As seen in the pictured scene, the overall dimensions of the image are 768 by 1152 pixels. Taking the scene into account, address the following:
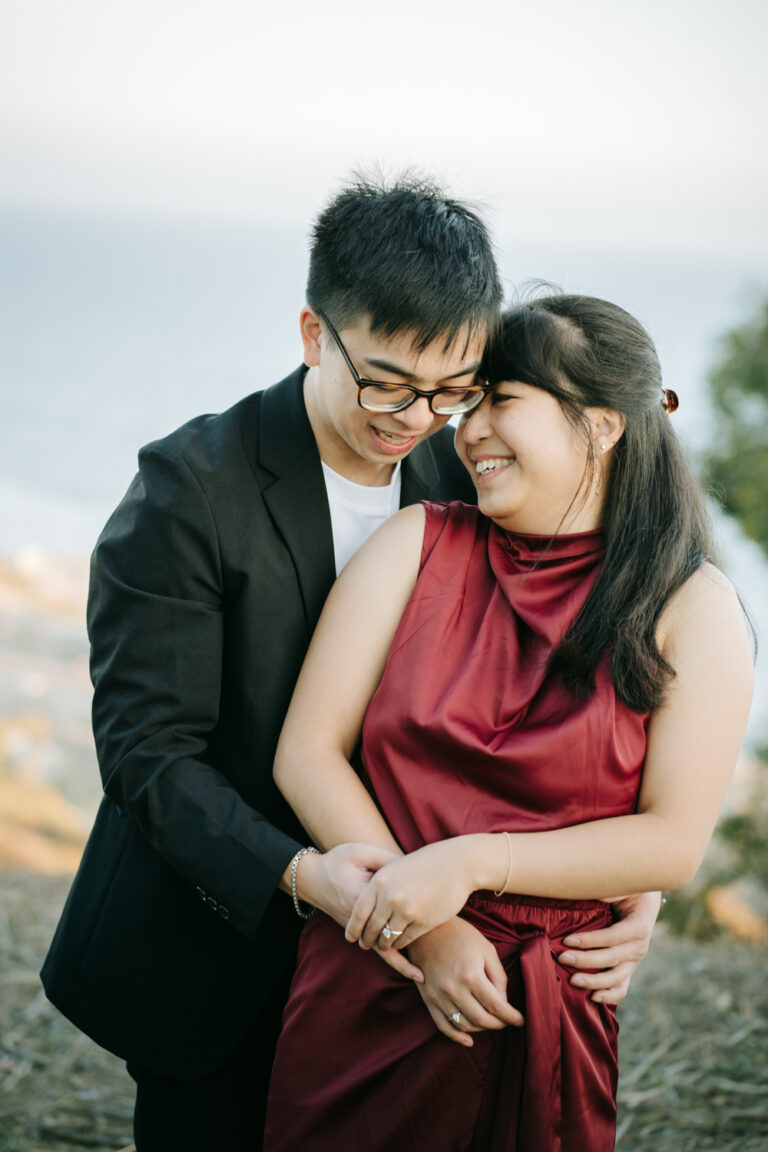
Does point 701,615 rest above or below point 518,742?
Answer: above

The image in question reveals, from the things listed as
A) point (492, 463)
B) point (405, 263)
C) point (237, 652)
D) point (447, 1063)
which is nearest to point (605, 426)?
point (492, 463)

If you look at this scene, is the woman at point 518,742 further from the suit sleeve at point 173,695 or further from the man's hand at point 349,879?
the suit sleeve at point 173,695

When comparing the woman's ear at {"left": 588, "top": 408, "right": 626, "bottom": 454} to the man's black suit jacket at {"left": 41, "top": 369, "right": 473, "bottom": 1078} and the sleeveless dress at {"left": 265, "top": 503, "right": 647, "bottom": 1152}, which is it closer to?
the sleeveless dress at {"left": 265, "top": 503, "right": 647, "bottom": 1152}

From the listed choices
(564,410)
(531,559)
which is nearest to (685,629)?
(531,559)

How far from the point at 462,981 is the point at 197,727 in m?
0.67

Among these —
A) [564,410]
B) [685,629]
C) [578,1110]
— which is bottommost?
[578,1110]

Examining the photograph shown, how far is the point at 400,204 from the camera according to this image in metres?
2.14

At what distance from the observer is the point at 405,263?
2051mm

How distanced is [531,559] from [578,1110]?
3.14 feet

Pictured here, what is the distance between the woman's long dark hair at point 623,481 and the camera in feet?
6.21

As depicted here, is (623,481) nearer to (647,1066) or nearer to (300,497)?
(300,497)

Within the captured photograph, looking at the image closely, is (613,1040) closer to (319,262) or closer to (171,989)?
(171,989)

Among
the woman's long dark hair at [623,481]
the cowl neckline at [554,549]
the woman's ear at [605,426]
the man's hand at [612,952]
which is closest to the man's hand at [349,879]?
the man's hand at [612,952]

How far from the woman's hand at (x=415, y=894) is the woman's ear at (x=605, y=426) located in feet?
2.60
